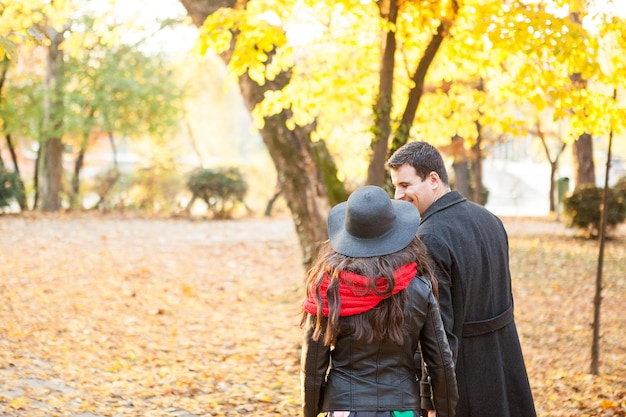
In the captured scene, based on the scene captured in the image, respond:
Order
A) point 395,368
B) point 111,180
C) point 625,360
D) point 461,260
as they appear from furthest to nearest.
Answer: point 111,180 < point 625,360 < point 461,260 < point 395,368

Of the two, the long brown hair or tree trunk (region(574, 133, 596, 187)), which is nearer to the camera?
the long brown hair

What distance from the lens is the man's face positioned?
10.2ft

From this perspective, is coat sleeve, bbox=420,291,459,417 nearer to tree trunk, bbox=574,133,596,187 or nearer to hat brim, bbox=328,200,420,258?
hat brim, bbox=328,200,420,258

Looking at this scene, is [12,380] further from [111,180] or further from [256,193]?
[256,193]

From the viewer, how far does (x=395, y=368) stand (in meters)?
2.73

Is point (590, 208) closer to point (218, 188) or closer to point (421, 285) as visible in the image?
point (218, 188)

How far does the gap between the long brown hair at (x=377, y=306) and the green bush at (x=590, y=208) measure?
42.7 feet

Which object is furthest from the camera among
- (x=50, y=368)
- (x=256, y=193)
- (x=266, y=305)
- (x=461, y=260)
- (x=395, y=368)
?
(x=256, y=193)

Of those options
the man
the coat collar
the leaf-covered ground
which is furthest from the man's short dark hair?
the leaf-covered ground

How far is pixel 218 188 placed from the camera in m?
20.6

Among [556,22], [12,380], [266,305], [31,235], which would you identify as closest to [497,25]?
[556,22]

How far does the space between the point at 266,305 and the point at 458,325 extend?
7.75 meters

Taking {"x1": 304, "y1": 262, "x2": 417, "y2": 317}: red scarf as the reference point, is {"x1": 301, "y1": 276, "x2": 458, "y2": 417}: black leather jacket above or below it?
below

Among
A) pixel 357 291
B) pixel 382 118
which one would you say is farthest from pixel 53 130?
pixel 357 291
